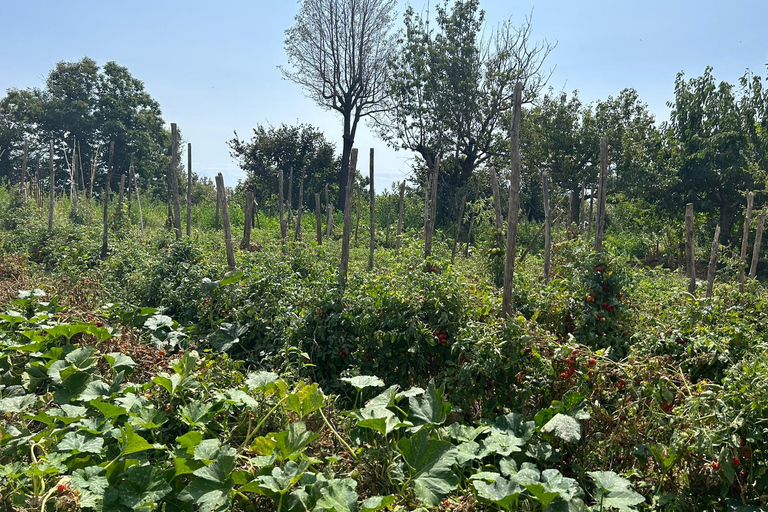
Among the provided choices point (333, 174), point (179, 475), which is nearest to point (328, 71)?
point (333, 174)

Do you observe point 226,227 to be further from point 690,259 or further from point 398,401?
point 690,259

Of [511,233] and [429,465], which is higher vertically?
[511,233]

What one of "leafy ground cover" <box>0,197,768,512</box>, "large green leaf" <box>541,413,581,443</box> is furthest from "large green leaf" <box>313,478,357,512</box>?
"large green leaf" <box>541,413,581,443</box>

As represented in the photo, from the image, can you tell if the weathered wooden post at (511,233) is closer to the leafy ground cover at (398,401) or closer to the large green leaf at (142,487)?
the leafy ground cover at (398,401)

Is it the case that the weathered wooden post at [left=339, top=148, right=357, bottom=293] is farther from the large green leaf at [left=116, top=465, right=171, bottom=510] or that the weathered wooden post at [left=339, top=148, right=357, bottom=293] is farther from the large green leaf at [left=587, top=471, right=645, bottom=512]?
the large green leaf at [left=587, top=471, right=645, bottom=512]

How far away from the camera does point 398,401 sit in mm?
3369

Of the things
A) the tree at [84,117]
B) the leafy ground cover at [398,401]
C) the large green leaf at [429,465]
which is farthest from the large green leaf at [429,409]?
the tree at [84,117]

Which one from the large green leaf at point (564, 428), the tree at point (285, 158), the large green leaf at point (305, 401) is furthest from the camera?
the tree at point (285, 158)

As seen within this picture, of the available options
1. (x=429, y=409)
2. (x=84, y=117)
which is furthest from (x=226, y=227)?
(x=84, y=117)

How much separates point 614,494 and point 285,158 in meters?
20.7

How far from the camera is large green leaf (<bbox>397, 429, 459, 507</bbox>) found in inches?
88.4

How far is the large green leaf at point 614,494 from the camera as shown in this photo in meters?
2.13

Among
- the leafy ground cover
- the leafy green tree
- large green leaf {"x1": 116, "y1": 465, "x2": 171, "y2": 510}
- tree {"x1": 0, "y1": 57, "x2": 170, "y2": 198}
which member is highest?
tree {"x1": 0, "y1": 57, "x2": 170, "y2": 198}

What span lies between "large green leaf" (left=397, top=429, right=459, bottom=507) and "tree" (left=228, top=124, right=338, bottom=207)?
19.9 m
